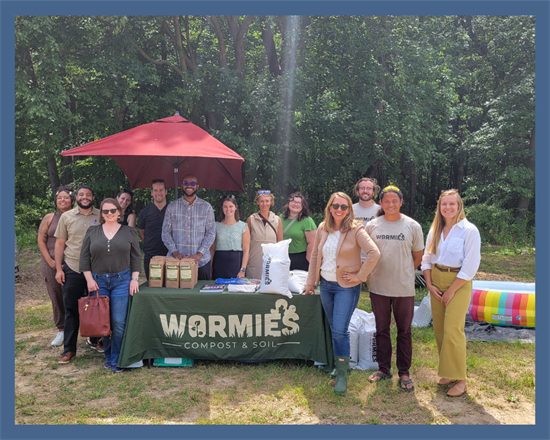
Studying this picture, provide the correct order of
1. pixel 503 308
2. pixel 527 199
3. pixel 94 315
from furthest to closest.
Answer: pixel 527 199 → pixel 503 308 → pixel 94 315

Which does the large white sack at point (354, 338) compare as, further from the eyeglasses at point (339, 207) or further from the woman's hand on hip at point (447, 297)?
the eyeglasses at point (339, 207)

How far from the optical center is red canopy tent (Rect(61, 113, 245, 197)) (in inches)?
193

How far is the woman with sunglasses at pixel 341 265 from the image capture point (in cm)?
430

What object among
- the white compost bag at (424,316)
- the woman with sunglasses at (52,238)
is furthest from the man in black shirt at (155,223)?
the white compost bag at (424,316)

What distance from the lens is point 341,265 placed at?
4336 mm

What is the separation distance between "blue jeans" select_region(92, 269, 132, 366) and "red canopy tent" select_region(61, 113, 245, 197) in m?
1.17

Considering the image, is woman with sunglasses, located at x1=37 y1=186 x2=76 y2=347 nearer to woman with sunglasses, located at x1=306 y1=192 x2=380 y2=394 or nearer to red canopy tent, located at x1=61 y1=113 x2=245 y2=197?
red canopy tent, located at x1=61 y1=113 x2=245 y2=197

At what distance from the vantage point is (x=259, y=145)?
37.8 feet

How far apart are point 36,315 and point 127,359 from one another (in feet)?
9.91

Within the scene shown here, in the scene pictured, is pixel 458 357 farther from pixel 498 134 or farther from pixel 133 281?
pixel 498 134

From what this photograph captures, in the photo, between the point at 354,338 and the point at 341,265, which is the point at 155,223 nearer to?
the point at 341,265

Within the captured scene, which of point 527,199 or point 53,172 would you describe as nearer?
point 53,172

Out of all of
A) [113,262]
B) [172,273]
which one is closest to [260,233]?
[172,273]

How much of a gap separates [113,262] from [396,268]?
2.60 m
